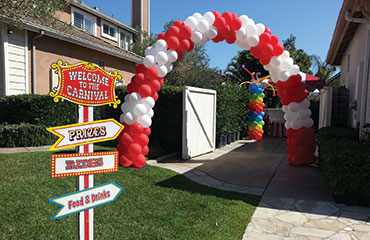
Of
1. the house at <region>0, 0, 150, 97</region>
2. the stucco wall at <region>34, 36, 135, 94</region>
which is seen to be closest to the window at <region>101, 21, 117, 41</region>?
the house at <region>0, 0, 150, 97</region>

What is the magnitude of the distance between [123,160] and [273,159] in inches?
178

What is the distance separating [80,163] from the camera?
2246 millimetres

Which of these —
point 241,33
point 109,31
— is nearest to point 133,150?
point 241,33

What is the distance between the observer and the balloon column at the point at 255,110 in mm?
12766

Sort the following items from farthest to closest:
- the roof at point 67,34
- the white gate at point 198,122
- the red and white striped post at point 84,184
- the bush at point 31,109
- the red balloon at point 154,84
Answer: the bush at point 31,109 → the white gate at point 198,122 → the roof at point 67,34 → the red balloon at point 154,84 → the red and white striped post at point 84,184

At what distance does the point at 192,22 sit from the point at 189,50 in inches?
25.1

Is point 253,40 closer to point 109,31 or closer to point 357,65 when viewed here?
point 357,65

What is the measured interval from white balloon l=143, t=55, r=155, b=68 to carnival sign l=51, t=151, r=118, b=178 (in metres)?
4.07

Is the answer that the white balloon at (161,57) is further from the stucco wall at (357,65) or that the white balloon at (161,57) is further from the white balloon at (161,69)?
the stucco wall at (357,65)

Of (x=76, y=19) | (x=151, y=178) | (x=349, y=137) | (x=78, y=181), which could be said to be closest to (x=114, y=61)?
(x=76, y=19)

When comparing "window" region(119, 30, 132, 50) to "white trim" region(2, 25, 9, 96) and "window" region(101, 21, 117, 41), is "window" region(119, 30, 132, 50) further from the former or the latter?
"white trim" region(2, 25, 9, 96)

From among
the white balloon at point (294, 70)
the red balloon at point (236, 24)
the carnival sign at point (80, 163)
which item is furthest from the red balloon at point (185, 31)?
the carnival sign at point (80, 163)

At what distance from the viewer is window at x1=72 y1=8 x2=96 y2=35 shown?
1620cm

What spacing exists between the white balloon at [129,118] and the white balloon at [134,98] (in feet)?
0.92
